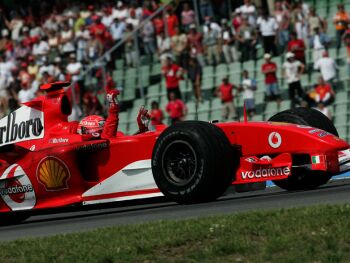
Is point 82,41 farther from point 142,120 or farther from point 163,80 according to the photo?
point 142,120

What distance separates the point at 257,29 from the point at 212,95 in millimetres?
1834

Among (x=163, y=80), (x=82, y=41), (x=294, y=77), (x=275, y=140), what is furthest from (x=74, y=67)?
(x=275, y=140)

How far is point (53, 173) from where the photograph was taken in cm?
1361

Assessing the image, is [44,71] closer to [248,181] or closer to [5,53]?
[5,53]

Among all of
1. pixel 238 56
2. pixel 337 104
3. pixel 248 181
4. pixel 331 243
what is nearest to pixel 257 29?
pixel 238 56

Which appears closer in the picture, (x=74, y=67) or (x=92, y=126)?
(x=92, y=126)

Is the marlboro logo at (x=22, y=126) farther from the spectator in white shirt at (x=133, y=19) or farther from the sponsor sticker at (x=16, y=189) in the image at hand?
the spectator in white shirt at (x=133, y=19)

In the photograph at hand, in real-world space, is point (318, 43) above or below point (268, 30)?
below

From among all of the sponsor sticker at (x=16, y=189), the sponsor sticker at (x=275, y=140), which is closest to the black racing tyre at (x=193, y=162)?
the sponsor sticker at (x=275, y=140)

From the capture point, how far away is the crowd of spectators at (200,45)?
22906 millimetres

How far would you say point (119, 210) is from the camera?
47.2 ft

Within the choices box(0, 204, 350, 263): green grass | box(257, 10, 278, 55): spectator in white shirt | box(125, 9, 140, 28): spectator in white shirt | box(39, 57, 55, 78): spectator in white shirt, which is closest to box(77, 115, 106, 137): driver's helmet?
box(0, 204, 350, 263): green grass

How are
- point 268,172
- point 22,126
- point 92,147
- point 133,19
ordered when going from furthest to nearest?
1. point 133,19
2. point 22,126
3. point 92,147
4. point 268,172

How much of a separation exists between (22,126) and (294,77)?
30.7 feet
